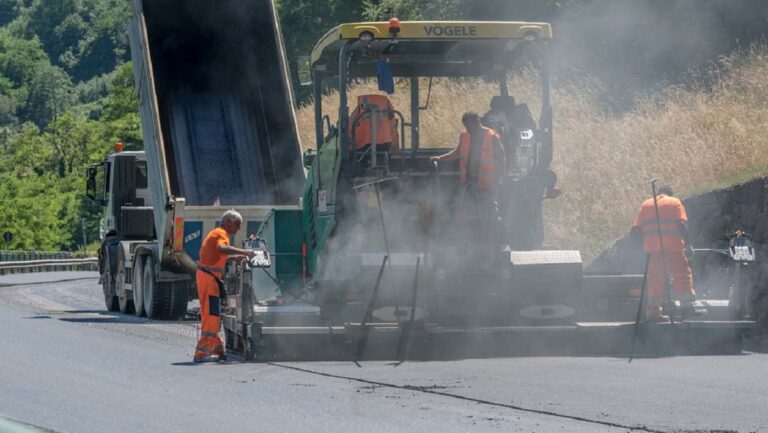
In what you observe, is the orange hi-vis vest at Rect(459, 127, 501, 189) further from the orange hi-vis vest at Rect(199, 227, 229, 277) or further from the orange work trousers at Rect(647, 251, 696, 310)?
the orange hi-vis vest at Rect(199, 227, 229, 277)

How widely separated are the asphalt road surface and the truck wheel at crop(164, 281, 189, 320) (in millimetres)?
5179

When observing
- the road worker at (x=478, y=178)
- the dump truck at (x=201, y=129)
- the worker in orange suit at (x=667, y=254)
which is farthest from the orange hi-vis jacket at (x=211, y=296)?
the dump truck at (x=201, y=129)

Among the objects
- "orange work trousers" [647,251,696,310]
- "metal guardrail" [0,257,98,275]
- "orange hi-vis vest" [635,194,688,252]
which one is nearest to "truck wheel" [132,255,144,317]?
"orange hi-vis vest" [635,194,688,252]

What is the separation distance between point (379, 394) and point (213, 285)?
3.50 metres

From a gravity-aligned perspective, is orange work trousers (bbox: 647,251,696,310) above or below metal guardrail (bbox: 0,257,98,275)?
above

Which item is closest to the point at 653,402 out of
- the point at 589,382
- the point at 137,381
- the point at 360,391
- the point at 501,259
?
the point at 589,382

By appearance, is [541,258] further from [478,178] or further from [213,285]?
[213,285]

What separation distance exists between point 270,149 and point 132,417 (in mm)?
10875

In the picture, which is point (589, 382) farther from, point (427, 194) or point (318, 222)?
point (318, 222)

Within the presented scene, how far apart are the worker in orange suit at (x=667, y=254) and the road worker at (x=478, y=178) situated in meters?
1.70

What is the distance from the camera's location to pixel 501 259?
41.4ft

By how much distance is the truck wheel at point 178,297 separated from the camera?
19.5 metres

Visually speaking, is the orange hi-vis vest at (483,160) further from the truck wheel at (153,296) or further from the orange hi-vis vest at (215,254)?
the truck wheel at (153,296)

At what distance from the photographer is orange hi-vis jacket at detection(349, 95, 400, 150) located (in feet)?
42.6
